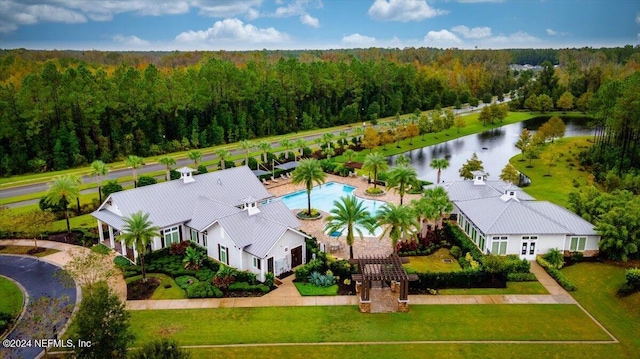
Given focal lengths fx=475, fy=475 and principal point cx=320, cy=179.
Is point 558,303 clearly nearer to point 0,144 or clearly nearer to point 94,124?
point 94,124

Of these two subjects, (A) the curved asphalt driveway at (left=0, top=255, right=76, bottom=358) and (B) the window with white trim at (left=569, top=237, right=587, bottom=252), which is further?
(B) the window with white trim at (left=569, top=237, right=587, bottom=252)

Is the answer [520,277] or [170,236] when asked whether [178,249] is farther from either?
[520,277]

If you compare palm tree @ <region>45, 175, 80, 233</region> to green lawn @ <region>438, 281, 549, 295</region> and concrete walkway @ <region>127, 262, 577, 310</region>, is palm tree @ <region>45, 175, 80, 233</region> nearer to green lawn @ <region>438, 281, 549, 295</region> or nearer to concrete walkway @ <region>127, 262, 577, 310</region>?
concrete walkway @ <region>127, 262, 577, 310</region>

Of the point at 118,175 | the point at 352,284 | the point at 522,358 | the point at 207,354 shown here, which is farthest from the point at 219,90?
the point at 522,358

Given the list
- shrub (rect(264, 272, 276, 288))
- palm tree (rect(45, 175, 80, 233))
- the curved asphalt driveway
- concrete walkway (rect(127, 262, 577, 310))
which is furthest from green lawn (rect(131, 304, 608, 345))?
palm tree (rect(45, 175, 80, 233))

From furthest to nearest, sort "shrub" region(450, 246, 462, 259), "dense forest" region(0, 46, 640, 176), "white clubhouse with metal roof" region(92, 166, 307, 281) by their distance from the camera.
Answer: "dense forest" region(0, 46, 640, 176), "shrub" region(450, 246, 462, 259), "white clubhouse with metal roof" region(92, 166, 307, 281)

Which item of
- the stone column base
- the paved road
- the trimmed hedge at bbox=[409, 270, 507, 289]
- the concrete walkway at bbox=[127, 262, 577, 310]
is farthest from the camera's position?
the paved road

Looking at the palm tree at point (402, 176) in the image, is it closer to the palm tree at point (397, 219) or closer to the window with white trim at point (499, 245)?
the palm tree at point (397, 219)
